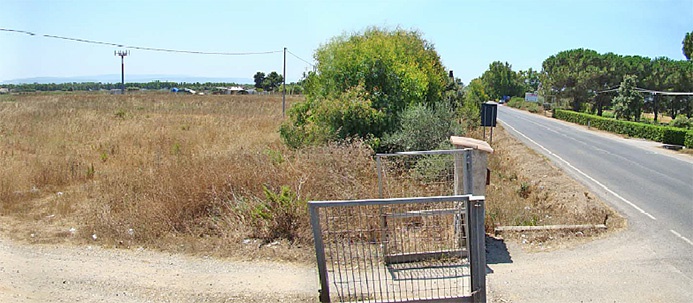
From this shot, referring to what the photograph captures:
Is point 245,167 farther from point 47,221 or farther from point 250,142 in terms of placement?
point 250,142

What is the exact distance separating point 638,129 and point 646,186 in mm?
22168

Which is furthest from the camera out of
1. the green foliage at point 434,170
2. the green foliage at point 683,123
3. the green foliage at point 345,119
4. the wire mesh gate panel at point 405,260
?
the green foliage at point 683,123

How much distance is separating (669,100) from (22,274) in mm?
63547

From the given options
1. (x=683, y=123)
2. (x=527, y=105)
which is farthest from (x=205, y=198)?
(x=527, y=105)

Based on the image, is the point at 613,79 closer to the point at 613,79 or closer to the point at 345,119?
the point at 613,79

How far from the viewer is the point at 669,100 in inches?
2175

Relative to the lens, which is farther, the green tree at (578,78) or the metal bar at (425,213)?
the green tree at (578,78)

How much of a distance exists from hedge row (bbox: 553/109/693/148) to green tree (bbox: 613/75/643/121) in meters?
2.43

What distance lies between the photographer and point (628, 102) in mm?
42875

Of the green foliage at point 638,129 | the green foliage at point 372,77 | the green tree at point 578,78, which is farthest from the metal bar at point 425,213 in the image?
the green tree at point 578,78

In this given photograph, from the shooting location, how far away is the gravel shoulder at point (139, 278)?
5.62 m

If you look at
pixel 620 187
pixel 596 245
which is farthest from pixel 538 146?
pixel 596 245

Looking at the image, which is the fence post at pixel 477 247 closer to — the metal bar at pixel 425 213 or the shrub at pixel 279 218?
the metal bar at pixel 425 213

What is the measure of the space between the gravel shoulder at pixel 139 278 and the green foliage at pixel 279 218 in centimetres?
93
